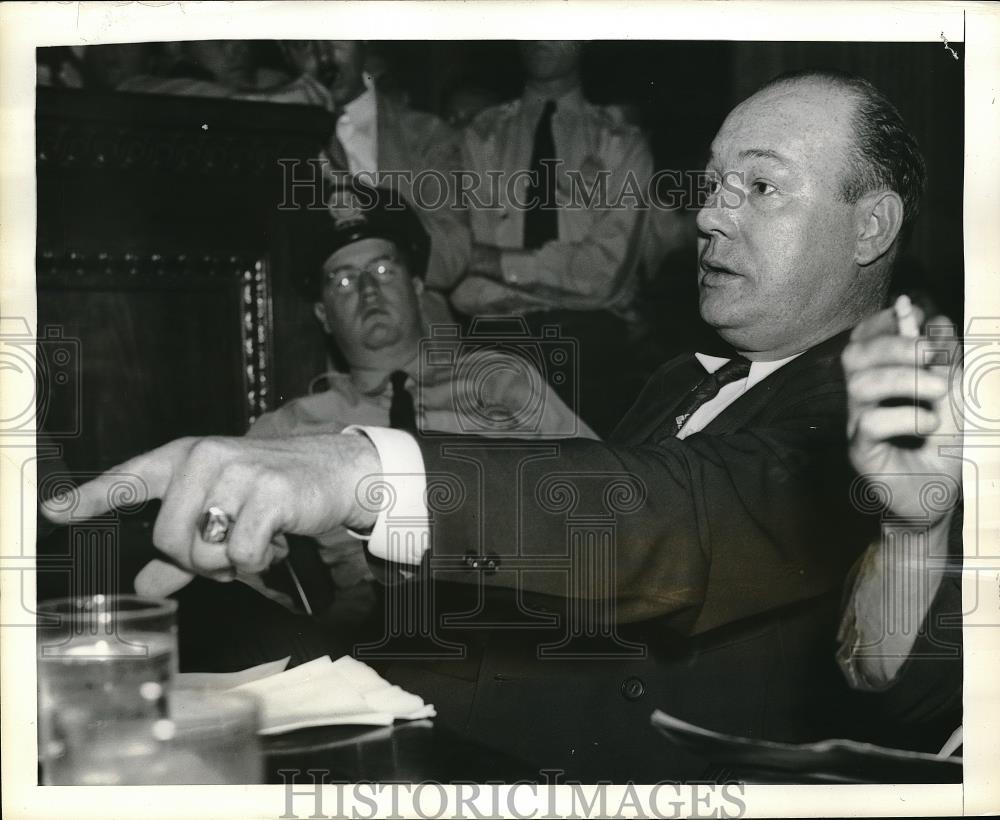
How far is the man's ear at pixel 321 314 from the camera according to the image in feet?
5.77

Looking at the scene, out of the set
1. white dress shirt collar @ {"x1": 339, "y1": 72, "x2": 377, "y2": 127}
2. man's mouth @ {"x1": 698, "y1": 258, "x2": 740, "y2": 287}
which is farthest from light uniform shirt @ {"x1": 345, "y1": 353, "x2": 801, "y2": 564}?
white dress shirt collar @ {"x1": 339, "y1": 72, "x2": 377, "y2": 127}

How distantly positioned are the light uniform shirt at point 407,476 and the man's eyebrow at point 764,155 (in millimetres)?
332

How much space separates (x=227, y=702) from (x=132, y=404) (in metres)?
0.54

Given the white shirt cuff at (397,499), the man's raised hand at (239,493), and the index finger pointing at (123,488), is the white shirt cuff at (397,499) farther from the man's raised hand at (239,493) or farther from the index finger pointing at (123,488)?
the index finger pointing at (123,488)

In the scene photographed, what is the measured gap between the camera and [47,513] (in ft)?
5.83

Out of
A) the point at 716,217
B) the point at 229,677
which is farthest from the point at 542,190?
the point at 229,677

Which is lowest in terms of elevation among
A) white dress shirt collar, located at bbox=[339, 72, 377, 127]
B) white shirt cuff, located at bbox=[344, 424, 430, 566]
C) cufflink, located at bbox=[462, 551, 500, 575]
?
cufflink, located at bbox=[462, 551, 500, 575]

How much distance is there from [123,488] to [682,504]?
3.12 ft

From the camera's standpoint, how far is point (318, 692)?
1.76 meters

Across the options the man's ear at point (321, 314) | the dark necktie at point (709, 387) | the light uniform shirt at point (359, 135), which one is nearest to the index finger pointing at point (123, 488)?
the man's ear at point (321, 314)

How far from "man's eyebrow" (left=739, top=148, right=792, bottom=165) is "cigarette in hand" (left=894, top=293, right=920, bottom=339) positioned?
12.0 inches

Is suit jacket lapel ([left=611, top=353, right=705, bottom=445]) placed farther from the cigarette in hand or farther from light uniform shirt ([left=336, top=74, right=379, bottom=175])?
light uniform shirt ([left=336, top=74, right=379, bottom=175])

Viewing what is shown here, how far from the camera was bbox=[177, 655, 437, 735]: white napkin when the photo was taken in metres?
1.76

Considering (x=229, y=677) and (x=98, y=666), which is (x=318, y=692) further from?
(x=98, y=666)
